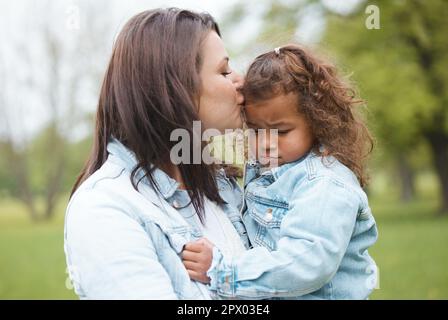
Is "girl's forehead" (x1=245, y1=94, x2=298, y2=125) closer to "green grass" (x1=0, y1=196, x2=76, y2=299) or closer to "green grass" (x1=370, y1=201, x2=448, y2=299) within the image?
"green grass" (x1=370, y1=201, x2=448, y2=299)

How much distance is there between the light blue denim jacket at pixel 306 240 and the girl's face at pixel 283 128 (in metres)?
0.05

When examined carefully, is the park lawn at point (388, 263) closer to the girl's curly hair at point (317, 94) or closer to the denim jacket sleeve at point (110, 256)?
the girl's curly hair at point (317, 94)

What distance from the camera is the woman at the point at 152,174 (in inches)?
59.6

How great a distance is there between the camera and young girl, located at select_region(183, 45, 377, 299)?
175 cm

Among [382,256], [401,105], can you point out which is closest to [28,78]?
[401,105]

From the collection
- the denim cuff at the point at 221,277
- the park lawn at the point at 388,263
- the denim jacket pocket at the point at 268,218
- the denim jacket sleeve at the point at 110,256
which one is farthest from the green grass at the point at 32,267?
the denim jacket sleeve at the point at 110,256

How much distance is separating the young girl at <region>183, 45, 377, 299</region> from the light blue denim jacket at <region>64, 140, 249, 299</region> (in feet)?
0.23

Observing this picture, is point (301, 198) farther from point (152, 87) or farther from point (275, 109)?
point (152, 87)

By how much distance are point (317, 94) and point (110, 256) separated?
1065mm

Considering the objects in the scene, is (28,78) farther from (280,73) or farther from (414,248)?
(280,73)

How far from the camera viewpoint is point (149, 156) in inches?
72.0

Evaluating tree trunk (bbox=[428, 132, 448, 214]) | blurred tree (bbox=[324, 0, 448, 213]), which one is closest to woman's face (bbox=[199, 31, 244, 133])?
blurred tree (bbox=[324, 0, 448, 213])

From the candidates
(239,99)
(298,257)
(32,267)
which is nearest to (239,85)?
(239,99)

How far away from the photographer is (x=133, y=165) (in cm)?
179
